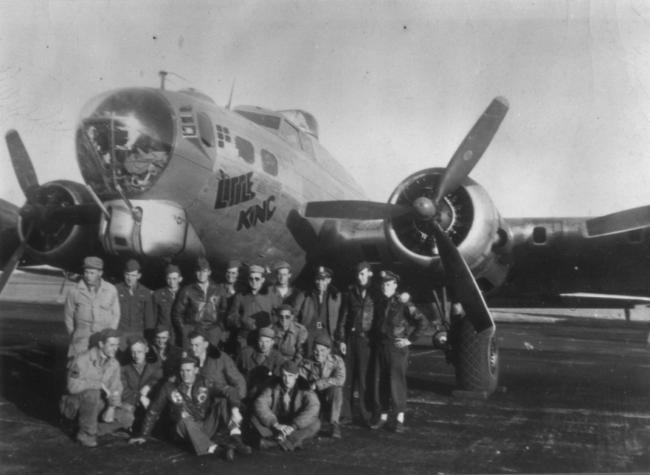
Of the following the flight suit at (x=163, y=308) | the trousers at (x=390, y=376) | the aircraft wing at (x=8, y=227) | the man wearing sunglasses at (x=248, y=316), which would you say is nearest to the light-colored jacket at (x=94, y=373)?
the flight suit at (x=163, y=308)

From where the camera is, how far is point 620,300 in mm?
18281

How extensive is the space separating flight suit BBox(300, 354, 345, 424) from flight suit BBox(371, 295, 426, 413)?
0.49 m

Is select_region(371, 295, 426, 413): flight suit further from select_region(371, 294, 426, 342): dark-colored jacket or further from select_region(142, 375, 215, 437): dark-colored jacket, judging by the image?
select_region(142, 375, 215, 437): dark-colored jacket

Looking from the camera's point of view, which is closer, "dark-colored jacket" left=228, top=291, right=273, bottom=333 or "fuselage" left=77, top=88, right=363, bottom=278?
"dark-colored jacket" left=228, top=291, right=273, bottom=333

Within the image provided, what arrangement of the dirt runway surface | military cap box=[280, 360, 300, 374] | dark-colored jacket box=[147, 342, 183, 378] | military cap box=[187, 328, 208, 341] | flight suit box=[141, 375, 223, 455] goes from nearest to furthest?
the dirt runway surface < flight suit box=[141, 375, 223, 455] < military cap box=[280, 360, 300, 374] < military cap box=[187, 328, 208, 341] < dark-colored jacket box=[147, 342, 183, 378]

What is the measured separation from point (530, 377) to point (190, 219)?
6550 millimetres

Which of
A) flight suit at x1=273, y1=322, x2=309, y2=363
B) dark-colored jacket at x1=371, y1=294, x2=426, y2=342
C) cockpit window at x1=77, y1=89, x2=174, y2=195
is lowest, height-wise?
flight suit at x1=273, y1=322, x2=309, y2=363

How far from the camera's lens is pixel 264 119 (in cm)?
991

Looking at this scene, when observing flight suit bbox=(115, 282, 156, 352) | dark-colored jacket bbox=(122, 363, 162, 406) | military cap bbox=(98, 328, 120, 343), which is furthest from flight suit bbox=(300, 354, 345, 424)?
flight suit bbox=(115, 282, 156, 352)

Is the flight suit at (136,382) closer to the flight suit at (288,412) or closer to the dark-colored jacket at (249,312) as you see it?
the dark-colored jacket at (249,312)

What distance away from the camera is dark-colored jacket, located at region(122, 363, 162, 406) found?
6.13 metres

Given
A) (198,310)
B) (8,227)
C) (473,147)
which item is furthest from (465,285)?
(8,227)

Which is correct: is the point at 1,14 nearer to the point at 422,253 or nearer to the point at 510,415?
the point at 422,253

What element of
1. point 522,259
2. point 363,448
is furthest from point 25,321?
point 363,448
